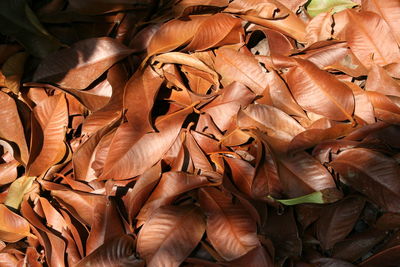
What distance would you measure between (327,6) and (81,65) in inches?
21.2

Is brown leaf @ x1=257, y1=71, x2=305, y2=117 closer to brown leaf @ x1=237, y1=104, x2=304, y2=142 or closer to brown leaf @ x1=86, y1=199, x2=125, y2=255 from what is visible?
brown leaf @ x1=237, y1=104, x2=304, y2=142

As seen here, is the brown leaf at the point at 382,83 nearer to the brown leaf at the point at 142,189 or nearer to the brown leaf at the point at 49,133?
the brown leaf at the point at 142,189

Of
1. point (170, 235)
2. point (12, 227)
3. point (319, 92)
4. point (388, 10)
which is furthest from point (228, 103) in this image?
point (12, 227)

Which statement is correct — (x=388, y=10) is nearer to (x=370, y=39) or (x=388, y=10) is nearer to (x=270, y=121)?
(x=370, y=39)

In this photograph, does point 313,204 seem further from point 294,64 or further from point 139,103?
point 139,103

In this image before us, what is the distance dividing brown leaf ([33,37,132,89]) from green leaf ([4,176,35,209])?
0.69ft

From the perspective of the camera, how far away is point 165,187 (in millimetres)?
916

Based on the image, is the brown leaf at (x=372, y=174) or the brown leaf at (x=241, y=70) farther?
the brown leaf at (x=241, y=70)

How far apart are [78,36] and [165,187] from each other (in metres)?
0.39

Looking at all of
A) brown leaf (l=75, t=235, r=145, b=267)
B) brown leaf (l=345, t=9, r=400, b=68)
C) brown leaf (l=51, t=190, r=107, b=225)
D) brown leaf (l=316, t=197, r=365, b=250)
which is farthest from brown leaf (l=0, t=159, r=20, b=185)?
brown leaf (l=345, t=9, r=400, b=68)

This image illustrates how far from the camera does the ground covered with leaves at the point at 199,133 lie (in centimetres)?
89

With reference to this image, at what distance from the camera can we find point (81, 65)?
98 centimetres

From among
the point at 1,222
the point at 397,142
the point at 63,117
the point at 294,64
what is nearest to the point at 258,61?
the point at 294,64

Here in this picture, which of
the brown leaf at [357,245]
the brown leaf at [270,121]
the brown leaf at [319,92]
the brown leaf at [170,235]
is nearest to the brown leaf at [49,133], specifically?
the brown leaf at [170,235]
